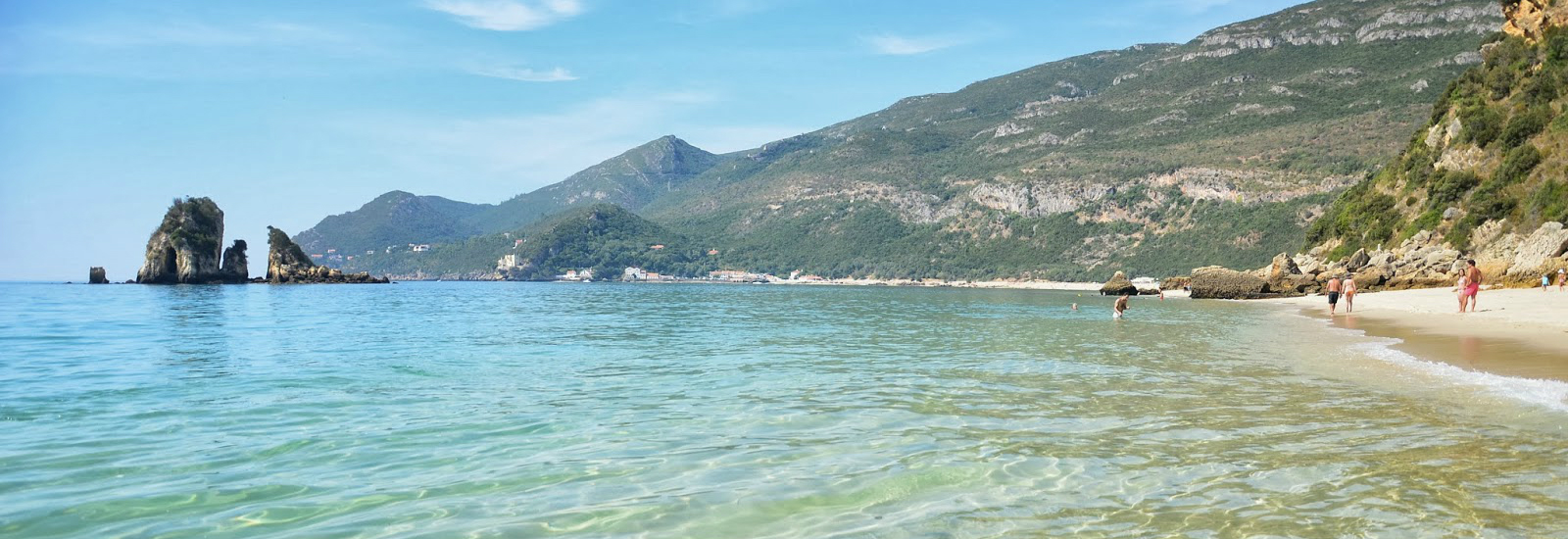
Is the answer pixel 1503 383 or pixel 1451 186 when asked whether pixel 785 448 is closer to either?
pixel 1503 383

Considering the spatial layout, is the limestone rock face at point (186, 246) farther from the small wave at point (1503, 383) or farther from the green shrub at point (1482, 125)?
the green shrub at point (1482, 125)

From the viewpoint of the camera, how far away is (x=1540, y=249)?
3947cm

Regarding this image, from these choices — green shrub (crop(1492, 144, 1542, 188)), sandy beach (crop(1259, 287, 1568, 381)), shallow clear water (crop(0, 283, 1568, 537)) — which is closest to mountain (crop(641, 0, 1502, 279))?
green shrub (crop(1492, 144, 1542, 188))

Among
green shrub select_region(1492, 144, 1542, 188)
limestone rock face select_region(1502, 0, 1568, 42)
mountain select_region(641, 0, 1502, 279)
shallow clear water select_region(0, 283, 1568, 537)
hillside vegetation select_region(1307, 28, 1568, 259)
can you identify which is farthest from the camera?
mountain select_region(641, 0, 1502, 279)

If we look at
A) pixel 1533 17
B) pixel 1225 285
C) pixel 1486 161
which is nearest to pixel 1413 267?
pixel 1486 161

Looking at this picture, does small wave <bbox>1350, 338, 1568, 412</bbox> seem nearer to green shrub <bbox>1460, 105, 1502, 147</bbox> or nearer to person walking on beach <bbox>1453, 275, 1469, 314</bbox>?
person walking on beach <bbox>1453, 275, 1469, 314</bbox>

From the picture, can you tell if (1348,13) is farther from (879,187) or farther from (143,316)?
(143,316)

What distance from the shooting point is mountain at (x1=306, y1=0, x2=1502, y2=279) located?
112m

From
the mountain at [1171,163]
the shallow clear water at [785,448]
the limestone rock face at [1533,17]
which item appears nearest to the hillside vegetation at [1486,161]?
the limestone rock face at [1533,17]

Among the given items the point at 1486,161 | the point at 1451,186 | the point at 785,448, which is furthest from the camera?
the point at 1451,186

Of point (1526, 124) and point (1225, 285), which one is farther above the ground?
point (1526, 124)

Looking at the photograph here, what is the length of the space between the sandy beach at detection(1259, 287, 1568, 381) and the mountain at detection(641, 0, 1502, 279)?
242 ft

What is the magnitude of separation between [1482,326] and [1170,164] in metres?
114

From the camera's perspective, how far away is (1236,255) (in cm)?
10800
